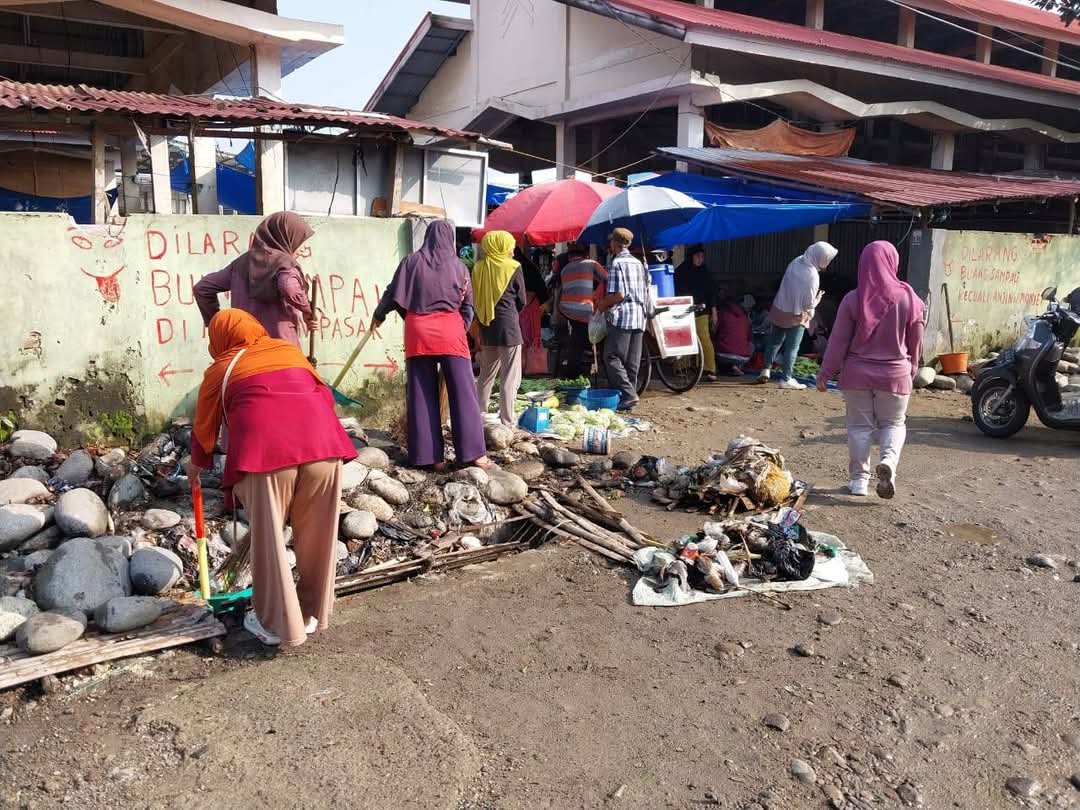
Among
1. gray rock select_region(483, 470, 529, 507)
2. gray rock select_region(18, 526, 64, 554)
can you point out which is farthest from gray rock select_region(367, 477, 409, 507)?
gray rock select_region(18, 526, 64, 554)

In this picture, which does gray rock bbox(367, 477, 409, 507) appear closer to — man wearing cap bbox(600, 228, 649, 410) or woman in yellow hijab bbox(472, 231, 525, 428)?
woman in yellow hijab bbox(472, 231, 525, 428)

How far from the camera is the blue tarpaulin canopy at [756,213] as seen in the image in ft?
32.8

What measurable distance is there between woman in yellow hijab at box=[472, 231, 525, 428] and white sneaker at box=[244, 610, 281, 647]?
3390 millimetres

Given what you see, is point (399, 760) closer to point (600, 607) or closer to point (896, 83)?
point (600, 607)

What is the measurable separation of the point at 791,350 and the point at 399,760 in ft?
27.0

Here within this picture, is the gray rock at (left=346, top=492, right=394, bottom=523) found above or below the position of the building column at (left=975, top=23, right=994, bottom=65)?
below

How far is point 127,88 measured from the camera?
43.9 ft

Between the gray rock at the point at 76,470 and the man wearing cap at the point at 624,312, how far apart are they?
4782mm

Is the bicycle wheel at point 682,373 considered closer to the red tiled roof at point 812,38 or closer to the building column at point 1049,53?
the red tiled roof at point 812,38

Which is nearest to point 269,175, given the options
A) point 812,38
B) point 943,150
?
point 812,38

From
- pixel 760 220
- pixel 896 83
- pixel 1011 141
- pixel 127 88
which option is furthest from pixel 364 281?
pixel 1011 141

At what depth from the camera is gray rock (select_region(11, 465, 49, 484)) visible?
219 inches

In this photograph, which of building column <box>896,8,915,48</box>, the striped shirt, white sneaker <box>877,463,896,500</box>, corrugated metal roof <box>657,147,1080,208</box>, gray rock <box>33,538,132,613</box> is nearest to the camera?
gray rock <box>33,538,132,613</box>

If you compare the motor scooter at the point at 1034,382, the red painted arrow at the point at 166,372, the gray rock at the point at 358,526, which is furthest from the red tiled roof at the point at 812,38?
the gray rock at the point at 358,526
